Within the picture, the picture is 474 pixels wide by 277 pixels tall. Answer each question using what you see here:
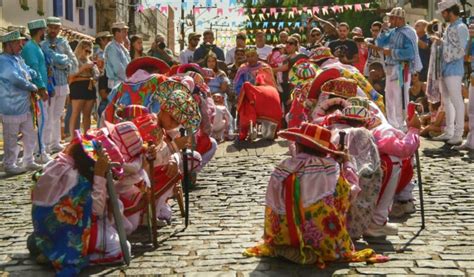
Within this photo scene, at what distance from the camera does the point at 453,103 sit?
12602 millimetres

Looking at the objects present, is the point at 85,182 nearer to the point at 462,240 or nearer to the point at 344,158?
the point at 344,158

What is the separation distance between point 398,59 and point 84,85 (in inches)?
207

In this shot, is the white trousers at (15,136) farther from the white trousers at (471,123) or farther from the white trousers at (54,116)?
the white trousers at (471,123)

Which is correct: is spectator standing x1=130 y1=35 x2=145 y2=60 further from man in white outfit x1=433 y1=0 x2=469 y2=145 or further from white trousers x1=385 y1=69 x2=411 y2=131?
man in white outfit x1=433 y1=0 x2=469 y2=145

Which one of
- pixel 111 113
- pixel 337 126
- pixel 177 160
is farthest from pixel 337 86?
pixel 111 113

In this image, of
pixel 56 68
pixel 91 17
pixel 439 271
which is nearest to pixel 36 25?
pixel 56 68

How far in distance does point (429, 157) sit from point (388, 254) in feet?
18.2

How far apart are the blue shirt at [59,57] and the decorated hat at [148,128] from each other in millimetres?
5735

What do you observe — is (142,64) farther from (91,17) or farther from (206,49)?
(91,17)

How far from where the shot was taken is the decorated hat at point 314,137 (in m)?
6.02

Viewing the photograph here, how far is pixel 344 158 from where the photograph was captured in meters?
6.21

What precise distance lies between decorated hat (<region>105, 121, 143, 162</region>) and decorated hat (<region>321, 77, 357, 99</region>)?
2312 millimetres

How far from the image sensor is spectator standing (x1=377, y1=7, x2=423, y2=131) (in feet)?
43.3

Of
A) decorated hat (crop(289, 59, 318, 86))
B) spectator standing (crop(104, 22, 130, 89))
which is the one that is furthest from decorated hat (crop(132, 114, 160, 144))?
spectator standing (crop(104, 22, 130, 89))
